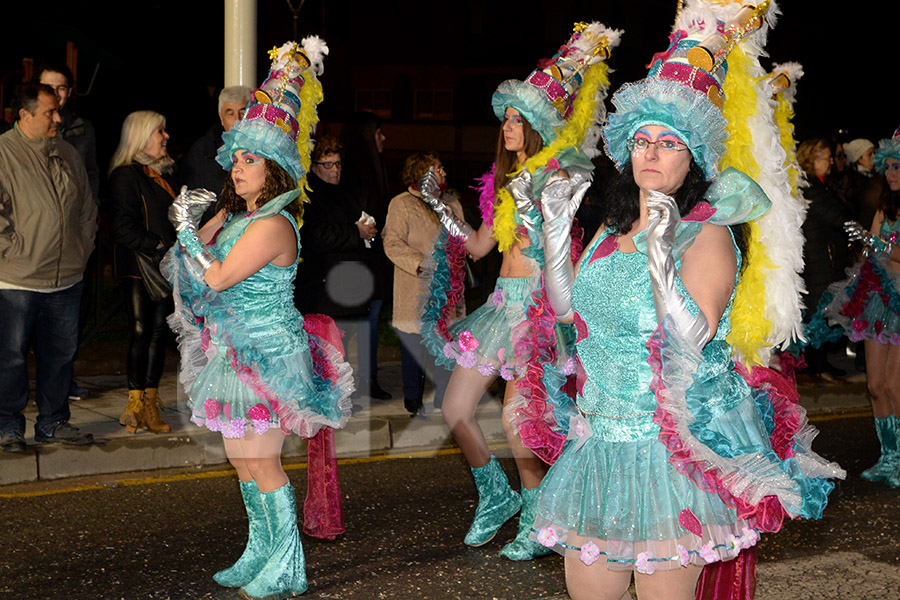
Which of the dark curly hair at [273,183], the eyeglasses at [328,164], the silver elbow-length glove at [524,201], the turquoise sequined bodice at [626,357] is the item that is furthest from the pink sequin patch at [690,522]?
the eyeglasses at [328,164]

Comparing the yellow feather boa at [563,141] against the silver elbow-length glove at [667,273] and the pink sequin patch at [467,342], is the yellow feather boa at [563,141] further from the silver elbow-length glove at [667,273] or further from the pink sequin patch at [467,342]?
the silver elbow-length glove at [667,273]

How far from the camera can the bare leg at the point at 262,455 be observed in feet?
15.3

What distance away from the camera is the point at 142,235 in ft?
23.8

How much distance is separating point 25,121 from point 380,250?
275 centimetres

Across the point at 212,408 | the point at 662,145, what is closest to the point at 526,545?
the point at 212,408

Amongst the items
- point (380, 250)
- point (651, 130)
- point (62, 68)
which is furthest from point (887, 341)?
point (62, 68)

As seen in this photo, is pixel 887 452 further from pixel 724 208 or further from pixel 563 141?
pixel 724 208

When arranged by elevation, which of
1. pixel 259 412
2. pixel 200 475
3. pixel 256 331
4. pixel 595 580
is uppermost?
pixel 256 331

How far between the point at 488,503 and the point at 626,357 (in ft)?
7.85

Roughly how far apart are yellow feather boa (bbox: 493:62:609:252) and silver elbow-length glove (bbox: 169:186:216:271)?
56.3 inches

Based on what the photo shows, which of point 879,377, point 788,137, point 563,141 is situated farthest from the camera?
point 879,377

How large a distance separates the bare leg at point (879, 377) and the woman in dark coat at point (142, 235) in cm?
468

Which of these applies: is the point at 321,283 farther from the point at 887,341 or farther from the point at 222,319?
the point at 887,341

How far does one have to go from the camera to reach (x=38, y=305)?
6988 millimetres
